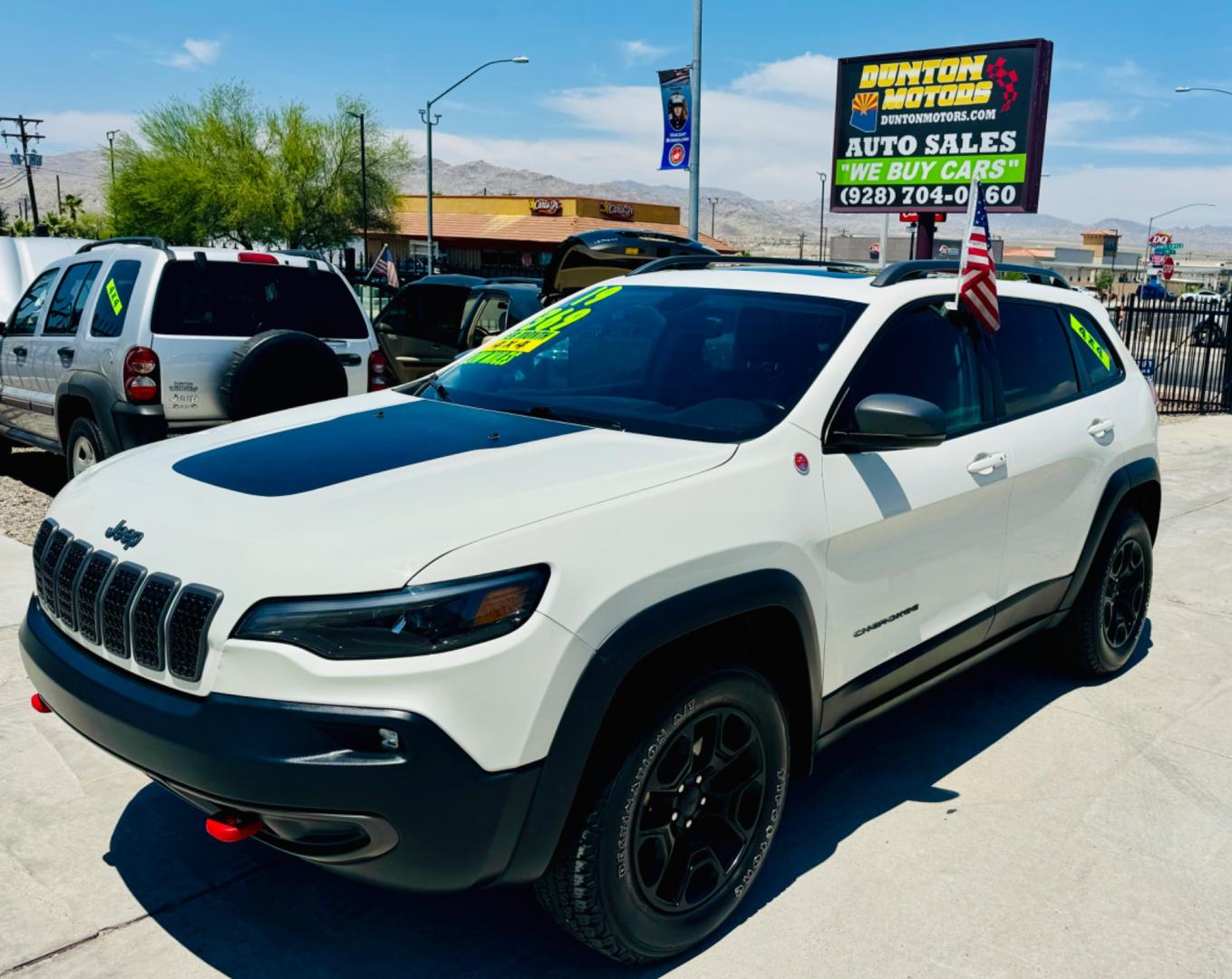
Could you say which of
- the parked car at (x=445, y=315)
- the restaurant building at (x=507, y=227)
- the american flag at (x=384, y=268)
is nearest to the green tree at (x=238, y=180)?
the restaurant building at (x=507, y=227)

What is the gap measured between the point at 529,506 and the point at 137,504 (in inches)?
40.8

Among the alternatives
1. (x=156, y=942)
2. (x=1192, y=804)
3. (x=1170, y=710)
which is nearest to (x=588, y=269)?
(x=1170, y=710)

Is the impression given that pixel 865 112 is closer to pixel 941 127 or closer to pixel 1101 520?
pixel 941 127

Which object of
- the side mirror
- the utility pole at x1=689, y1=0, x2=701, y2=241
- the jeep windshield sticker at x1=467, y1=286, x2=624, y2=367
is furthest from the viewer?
the utility pole at x1=689, y1=0, x2=701, y2=241

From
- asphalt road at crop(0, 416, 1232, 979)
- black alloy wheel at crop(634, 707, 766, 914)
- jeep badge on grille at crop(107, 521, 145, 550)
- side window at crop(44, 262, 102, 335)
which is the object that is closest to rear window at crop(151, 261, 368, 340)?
side window at crop(44, 262, 102, 335)

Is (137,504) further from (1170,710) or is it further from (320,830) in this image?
(1170,710)

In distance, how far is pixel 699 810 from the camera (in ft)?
9.88

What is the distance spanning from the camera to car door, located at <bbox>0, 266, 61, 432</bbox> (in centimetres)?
830

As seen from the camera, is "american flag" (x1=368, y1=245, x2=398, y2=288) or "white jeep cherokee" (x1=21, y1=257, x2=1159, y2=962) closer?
"white jeep cherokee" (x1=21, y1=257, x2=1159, y2=962)

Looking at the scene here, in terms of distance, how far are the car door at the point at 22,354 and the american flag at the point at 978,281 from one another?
6.78 metres

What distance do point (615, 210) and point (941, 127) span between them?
58587 mm

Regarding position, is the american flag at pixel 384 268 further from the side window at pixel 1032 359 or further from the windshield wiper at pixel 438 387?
the side window at pixel 1032 359

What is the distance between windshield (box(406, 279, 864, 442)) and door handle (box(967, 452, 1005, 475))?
680 millimetres

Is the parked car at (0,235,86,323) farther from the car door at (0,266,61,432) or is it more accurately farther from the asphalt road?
the asphalt road
